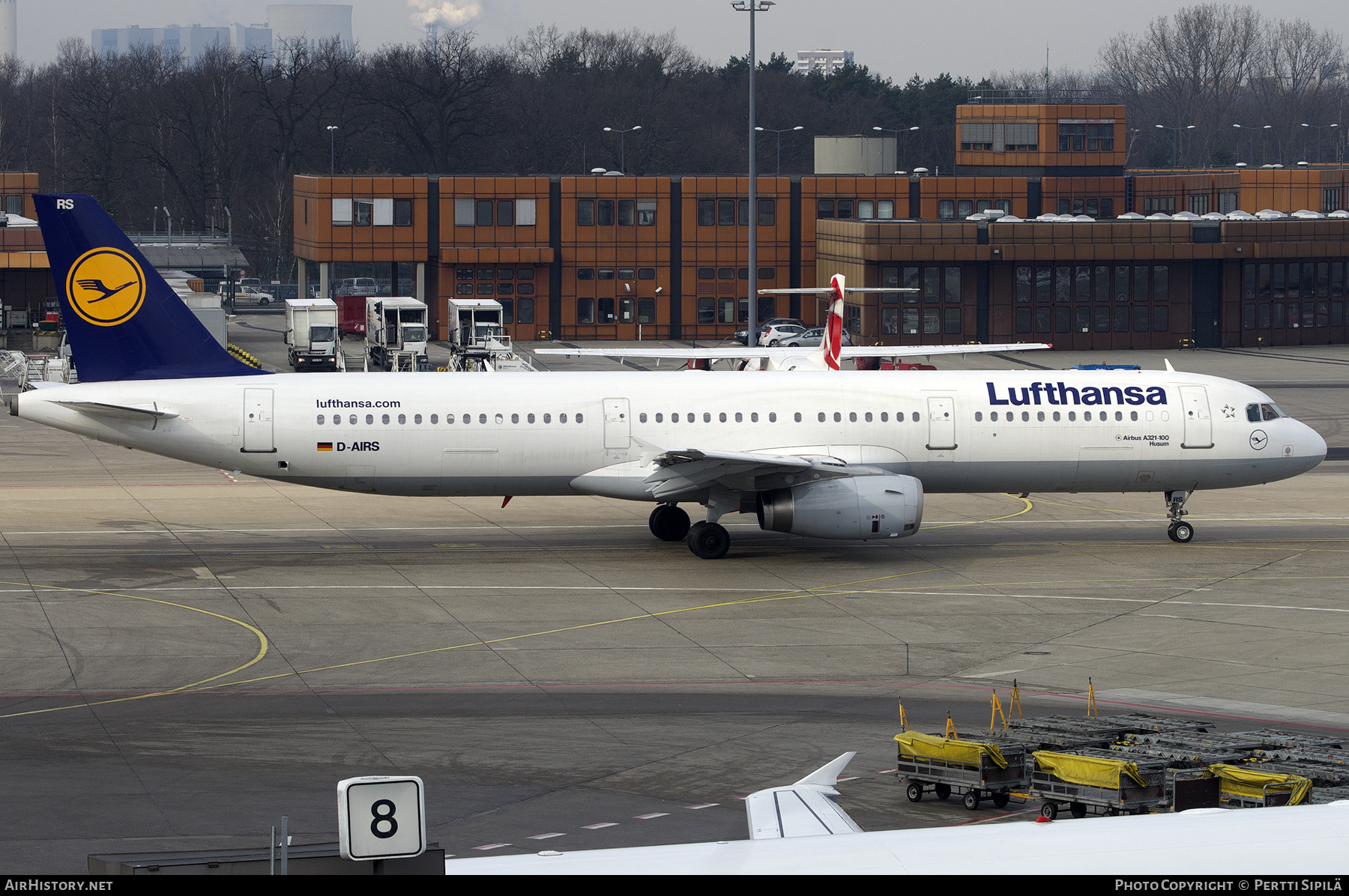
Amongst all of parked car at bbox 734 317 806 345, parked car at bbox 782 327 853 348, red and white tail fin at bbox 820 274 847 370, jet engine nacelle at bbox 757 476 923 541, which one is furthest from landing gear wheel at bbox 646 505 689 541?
parked car at bbox 734 317 806 345

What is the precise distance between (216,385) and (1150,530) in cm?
2449

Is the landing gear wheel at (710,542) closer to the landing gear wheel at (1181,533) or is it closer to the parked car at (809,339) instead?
the landing gear wheel at (1181,533)

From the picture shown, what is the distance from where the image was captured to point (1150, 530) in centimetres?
4231

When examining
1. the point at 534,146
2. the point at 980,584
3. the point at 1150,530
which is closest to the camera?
the point at 980,584

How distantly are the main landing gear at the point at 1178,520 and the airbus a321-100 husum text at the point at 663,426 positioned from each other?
56 mm

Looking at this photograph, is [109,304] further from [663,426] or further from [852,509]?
[852,509]

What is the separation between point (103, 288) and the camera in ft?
120

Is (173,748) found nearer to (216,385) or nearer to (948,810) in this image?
(948,810)

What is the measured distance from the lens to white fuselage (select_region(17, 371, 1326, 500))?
3647cm

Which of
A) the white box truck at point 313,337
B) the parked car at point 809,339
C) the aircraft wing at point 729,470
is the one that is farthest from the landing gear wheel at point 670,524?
the parked car at point 809,339

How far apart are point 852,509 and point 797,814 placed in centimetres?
2418

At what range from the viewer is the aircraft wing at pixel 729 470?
35.4 metres

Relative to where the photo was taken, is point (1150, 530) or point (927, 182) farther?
point (927, 182)
